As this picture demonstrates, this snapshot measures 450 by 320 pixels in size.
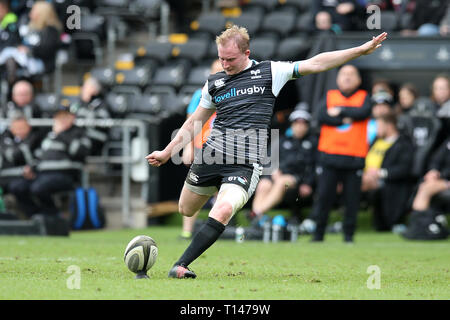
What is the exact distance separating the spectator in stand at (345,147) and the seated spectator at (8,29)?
8515 millimetres

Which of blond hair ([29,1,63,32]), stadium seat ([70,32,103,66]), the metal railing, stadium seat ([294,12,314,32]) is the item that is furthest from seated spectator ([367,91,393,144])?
stadium seat ([70,32,103,66])

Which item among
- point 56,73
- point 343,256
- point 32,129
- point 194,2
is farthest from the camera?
point 194,2

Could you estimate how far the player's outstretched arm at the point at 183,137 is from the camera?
25.6ft

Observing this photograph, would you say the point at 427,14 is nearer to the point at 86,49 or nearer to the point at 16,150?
the point at 86,49

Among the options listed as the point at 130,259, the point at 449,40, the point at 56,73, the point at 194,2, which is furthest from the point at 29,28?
the point at 130,259

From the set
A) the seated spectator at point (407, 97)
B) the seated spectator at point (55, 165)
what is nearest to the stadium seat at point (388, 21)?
the seated spectator at point (407, 97)

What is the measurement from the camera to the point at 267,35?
18609mm

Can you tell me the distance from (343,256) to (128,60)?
10.8 metres

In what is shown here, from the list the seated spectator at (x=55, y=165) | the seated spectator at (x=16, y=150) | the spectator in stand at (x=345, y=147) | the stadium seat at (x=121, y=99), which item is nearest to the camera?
the spectator in stand at (x=345, y=147)

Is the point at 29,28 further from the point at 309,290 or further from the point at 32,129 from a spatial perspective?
the point at 309,290

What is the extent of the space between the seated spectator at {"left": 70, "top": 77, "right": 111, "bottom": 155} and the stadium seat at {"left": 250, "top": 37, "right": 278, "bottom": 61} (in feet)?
9.78

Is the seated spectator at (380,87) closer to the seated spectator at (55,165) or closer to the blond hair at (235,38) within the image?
the seated spectator at (55,165)

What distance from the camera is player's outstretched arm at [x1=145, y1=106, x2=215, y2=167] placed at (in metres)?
7.80

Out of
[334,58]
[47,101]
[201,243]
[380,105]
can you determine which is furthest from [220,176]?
[47,101]
